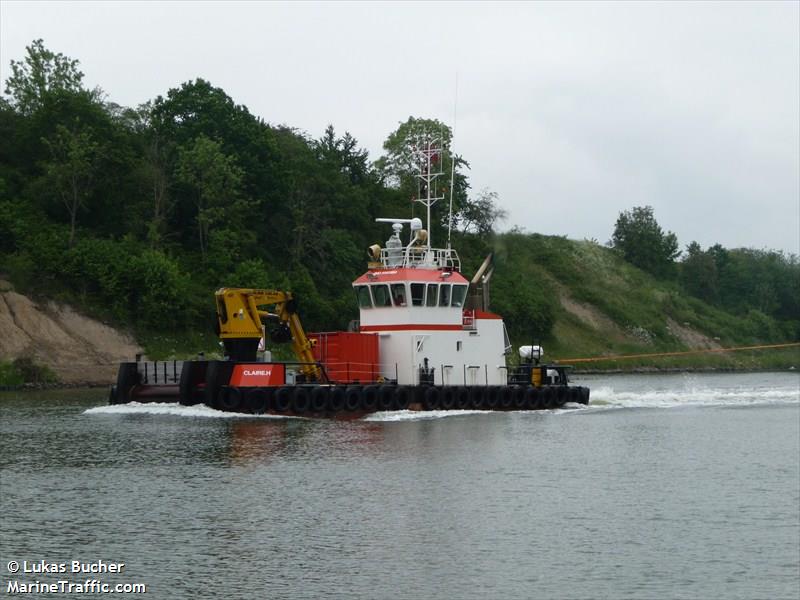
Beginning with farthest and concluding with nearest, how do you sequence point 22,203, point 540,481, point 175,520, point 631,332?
point 631,332
point 22,203
point 540,481
point 175,520

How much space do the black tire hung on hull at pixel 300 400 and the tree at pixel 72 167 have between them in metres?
28.5

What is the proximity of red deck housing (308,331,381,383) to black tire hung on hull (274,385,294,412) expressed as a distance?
204 cm

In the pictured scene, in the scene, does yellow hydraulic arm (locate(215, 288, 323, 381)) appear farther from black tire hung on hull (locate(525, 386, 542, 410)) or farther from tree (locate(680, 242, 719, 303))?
tree (locate(680, 242, 719, 303))

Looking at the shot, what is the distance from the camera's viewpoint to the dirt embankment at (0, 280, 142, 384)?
5091 cm

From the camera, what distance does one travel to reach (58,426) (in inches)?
1280

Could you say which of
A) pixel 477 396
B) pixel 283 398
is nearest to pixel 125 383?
pixel 283 398

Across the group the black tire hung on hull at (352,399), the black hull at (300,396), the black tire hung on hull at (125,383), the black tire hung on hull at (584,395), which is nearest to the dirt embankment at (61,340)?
the black tire hung on hull at (125,383)

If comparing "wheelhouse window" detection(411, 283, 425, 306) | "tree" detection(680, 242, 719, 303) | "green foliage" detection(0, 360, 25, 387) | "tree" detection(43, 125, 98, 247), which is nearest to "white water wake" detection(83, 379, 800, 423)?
A: "wheelhouse window" detection(411, 283, 425, 306)

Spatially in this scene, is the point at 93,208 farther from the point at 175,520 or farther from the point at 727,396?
the point at 175,520

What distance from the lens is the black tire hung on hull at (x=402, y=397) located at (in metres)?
35.8

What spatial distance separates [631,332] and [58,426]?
208 ft

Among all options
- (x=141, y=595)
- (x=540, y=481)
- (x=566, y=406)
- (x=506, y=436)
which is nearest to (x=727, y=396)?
(x=566, y=406)

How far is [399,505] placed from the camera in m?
22.2

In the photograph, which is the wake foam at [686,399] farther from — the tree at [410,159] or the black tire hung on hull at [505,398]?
the tree at [410,159]
